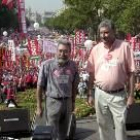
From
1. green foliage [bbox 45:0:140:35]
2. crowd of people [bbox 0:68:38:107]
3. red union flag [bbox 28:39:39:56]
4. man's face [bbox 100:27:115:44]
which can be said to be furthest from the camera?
green foliage [bbox 45:0:140:35]

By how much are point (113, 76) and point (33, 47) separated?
14.6 meters

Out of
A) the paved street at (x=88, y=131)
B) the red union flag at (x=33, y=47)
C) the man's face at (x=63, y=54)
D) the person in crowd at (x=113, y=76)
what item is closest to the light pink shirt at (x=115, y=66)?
the person in crowd at (x=113, y=76)

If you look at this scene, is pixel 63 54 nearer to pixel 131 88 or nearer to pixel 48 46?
pixel 131 88

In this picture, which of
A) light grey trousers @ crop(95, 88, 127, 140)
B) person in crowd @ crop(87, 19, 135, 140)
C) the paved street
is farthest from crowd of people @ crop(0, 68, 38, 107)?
person in crowd @ crop(87, 19, 135, 140)

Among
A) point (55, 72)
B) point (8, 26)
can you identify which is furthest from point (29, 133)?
point (8, 26)

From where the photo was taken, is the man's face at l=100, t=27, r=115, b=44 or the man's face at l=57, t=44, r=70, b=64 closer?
the man's face at l=100, t=27, r=115, b=44

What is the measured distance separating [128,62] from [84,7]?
45.8 meters

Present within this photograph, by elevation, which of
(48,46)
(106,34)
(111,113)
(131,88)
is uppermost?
(106,34)

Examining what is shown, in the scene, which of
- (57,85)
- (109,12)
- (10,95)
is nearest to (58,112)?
(57,85)

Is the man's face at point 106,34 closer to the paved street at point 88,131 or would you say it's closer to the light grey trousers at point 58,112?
the light grey trousers at point 58,112

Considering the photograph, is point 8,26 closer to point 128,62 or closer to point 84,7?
point 84,7

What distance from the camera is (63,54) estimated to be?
6055mm

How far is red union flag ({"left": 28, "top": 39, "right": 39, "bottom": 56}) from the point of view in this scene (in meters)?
19.9

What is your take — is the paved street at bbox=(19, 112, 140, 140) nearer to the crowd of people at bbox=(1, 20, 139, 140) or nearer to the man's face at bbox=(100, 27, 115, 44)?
the crowd of people at bbox=(1, 20, 139, 140)
